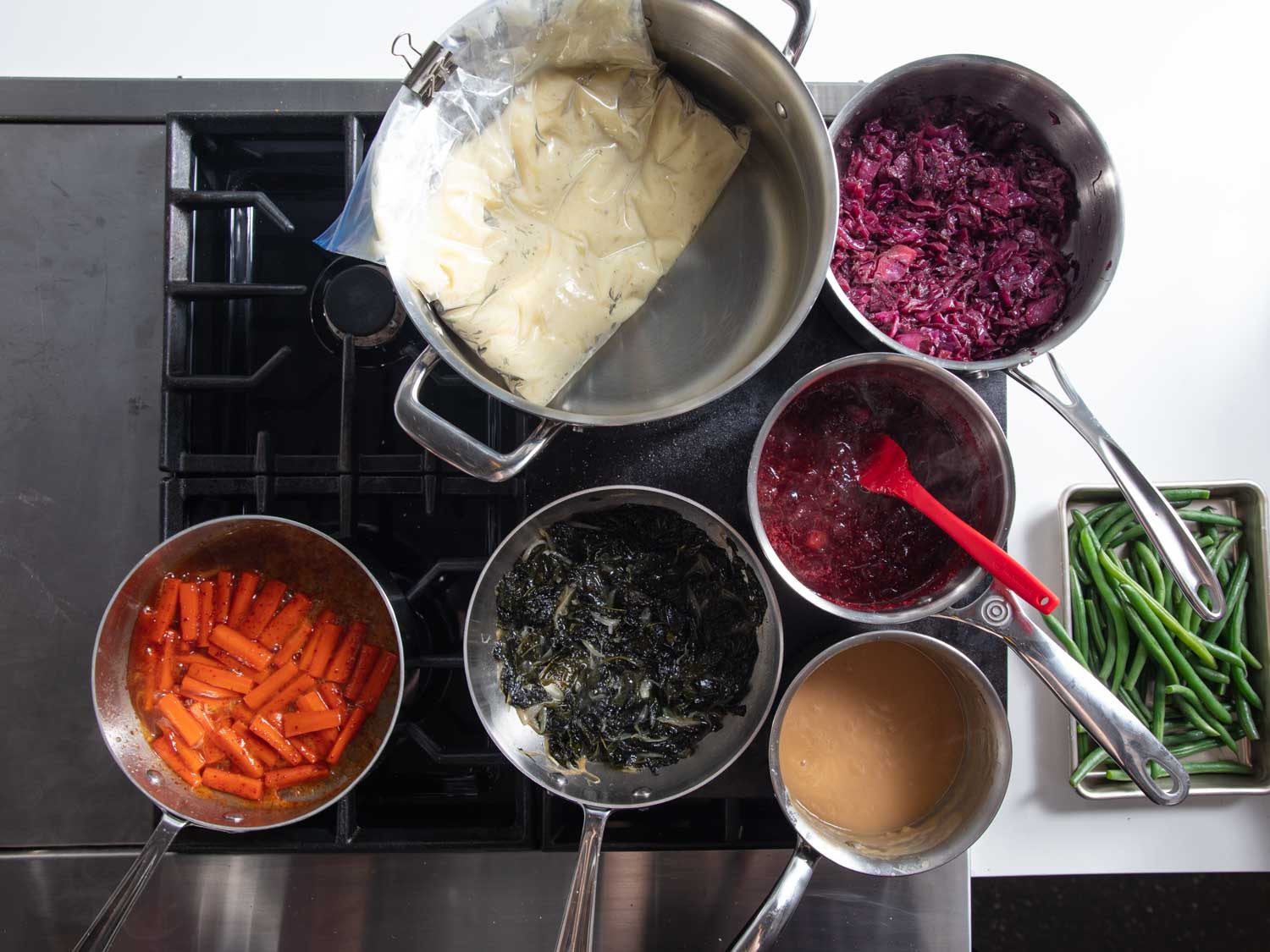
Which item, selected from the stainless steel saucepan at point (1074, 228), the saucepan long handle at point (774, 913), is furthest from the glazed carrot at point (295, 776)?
the stainless steel saucepan at point (1074, 228)

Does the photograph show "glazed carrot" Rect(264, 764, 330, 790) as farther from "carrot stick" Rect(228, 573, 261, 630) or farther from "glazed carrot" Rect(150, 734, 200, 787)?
"carrot stick" Rect(228, 573, 261, 630)

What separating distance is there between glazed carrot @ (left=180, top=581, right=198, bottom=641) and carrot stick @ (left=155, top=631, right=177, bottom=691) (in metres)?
0.03

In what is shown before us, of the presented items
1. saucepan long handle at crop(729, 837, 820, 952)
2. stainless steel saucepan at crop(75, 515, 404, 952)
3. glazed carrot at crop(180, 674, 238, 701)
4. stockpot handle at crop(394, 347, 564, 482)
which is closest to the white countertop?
saucepan long handle at crop(729, 837, 820, 952)

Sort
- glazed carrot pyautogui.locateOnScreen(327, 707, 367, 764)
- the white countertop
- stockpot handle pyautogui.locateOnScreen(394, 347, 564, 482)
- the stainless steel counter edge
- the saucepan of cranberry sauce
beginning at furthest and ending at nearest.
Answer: the white countertop → the stainless steel counter edge → glazed carrot pyautogui.locateOnScreen(327, 707, 367, 764) → the saucepan of cranberry sauce → stockpot handle pyautogui.locateOnScreen(394, 347, 564, 482)

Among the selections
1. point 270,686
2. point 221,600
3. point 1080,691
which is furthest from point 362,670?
point 1080,691

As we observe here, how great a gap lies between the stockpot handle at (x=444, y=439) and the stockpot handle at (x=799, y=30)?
651 mm

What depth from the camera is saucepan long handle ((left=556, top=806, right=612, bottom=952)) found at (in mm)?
1096

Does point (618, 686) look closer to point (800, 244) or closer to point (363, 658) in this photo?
point (363, 658)

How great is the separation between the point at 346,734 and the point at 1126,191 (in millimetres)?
1753

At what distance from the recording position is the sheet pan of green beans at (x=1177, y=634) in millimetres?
1428

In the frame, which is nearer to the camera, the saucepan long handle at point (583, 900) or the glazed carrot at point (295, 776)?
the saucepan long handle at point (583, 900)

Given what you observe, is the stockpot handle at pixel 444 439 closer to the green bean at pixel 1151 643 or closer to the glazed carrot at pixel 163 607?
the glazed carrot at pixel 163 607

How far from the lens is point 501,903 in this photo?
1.37 metres

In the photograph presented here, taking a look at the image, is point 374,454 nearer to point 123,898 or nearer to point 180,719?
point 180,719
